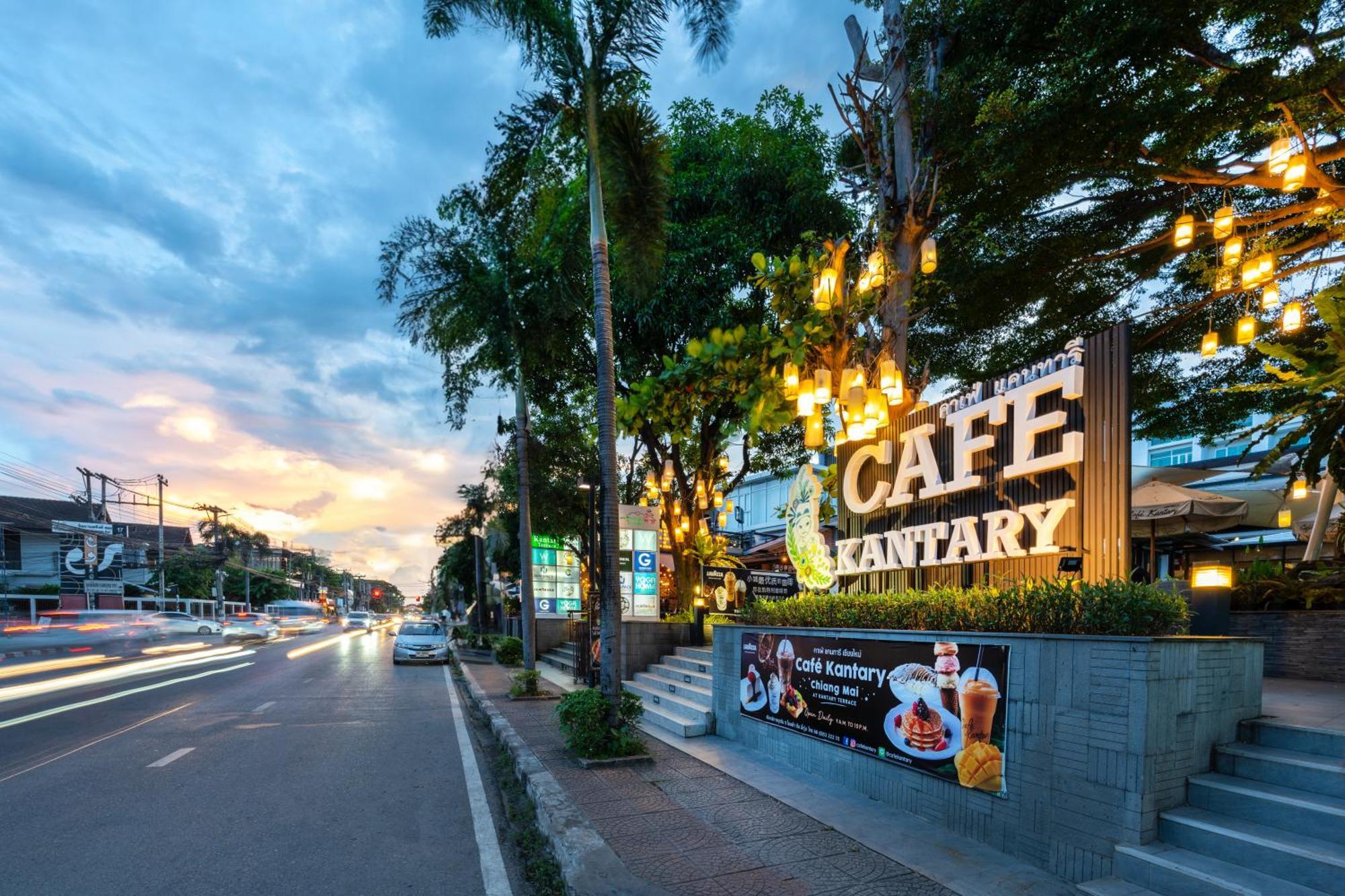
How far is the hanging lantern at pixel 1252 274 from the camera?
7910mm

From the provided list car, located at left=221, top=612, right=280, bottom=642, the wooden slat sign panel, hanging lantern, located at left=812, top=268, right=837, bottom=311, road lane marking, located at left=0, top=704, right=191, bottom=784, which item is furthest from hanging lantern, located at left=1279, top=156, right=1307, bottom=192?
car, located at left=221, top=612, right=280, bottom=642

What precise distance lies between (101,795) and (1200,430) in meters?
20.0

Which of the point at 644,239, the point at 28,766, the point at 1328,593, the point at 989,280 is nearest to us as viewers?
the point at 28,766

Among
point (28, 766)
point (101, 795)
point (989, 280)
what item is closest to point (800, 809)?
point (101, 795)

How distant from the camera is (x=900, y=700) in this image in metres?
5.75

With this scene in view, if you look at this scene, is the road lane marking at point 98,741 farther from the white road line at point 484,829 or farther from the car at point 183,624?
the car at point 183,624

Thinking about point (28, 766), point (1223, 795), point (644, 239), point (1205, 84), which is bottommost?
point (28, 766)

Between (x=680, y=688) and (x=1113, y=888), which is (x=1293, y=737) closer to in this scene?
(x=1113, y=888)

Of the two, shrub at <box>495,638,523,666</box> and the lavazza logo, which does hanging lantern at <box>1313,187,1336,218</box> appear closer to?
the lavazza logo

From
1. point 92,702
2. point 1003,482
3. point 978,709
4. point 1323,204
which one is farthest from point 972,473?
point 92,702

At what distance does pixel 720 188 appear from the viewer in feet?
50.3

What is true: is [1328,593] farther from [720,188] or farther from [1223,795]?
[720,188]

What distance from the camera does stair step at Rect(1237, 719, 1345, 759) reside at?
4.23 m

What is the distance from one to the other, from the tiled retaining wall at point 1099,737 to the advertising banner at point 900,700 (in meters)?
0.13
